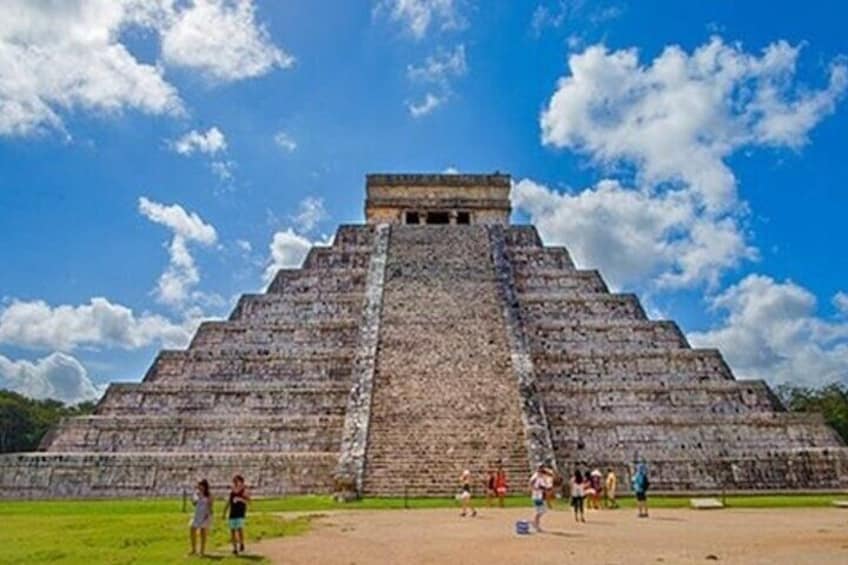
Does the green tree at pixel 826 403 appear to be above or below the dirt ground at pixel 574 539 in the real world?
above

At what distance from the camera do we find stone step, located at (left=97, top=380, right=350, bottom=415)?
19.3 metres

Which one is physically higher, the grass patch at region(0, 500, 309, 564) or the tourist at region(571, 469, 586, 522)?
the tourist at region(571, 469, 586, 522)

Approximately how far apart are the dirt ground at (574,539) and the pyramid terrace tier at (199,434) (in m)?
5.07

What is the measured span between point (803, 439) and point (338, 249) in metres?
14.4

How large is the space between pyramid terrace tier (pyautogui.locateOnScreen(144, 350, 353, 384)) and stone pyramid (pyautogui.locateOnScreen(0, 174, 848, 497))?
49 mm

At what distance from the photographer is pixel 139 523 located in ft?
38.6

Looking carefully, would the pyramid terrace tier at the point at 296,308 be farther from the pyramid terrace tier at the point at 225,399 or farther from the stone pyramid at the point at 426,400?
the pyramid terrace tier at the point at 225,399

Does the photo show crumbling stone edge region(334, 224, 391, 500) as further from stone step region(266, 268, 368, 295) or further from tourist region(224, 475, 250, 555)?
tourist region(224, 475, 250, 555)

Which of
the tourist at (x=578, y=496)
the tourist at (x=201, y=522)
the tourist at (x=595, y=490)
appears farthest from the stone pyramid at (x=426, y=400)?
the tourist at (x=201, y=522)

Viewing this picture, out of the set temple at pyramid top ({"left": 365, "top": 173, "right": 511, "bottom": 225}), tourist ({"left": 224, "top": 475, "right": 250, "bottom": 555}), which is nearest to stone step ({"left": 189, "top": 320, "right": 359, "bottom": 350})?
temple at pyramid top ({"left": 365, "top": 173, "right": 511, "bottom": 225})

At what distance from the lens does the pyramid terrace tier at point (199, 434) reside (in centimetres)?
1814

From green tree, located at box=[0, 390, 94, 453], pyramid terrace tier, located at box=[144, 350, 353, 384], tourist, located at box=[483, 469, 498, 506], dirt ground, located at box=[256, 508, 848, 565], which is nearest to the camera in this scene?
dirt ground, located at box=[256, 508, 848, 565]

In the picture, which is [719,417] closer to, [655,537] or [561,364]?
[561,364]

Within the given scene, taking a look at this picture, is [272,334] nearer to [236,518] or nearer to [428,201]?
[428,201]
